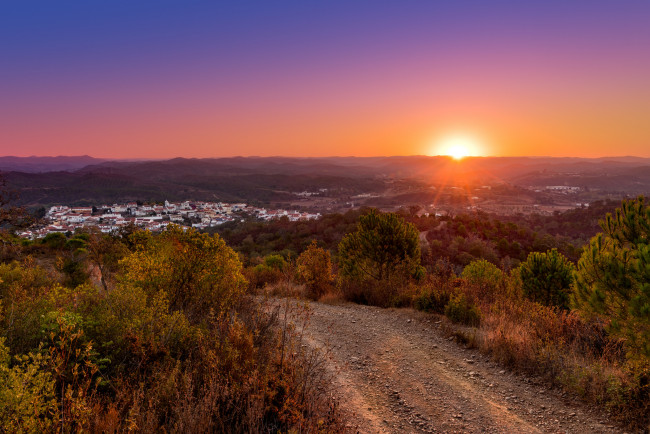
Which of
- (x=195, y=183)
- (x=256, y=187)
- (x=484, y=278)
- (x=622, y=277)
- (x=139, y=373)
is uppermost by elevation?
(x=195, y=183)

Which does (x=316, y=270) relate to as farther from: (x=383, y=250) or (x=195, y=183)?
(x=195, y=183)

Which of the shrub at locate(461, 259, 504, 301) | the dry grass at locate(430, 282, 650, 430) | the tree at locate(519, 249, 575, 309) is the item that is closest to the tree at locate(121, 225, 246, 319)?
the dry grass at locate(430, 282, 650, 430)

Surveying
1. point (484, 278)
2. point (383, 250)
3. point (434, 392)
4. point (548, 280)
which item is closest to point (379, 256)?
point (383, 250)

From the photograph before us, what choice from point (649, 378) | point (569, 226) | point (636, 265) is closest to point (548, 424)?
point (649, 378)

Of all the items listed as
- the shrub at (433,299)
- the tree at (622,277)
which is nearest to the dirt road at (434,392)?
the tree at (622,277)

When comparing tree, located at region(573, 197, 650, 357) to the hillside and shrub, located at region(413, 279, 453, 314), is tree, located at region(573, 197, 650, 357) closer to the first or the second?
shrub, located at region(413, 279, 453, 314)

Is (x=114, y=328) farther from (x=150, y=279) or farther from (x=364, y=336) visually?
(x=364, y=336)
